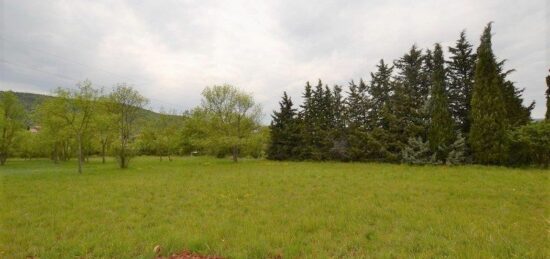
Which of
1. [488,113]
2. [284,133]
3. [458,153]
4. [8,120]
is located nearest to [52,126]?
[8,120]

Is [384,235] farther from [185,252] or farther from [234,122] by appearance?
[234,122]

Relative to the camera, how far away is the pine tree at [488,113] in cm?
2400

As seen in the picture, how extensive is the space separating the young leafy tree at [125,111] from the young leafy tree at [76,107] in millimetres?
4348

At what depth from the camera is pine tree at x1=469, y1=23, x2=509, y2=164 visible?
24.0m

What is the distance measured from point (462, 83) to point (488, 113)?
736cm

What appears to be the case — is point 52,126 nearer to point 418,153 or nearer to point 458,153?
point 418,153

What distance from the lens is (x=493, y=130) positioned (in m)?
24.3

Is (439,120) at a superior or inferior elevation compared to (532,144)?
superior

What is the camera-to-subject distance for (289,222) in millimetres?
8172

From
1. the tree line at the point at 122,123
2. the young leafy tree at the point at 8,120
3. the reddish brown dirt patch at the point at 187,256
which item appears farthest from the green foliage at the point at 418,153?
the young leafy tree at the point at 8,120

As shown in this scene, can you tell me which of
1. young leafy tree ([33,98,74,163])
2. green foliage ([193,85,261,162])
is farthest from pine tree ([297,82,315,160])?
young leafy tree ([33,98,74,163])

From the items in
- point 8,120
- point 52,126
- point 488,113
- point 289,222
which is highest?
point 8,120

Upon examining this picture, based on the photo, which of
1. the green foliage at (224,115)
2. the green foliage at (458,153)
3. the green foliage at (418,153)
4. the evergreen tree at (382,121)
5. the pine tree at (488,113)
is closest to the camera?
the pine tree at (488,113)

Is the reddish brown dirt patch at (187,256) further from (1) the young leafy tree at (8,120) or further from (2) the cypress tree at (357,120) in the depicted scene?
(1) the young leafy tree at (8,120)
